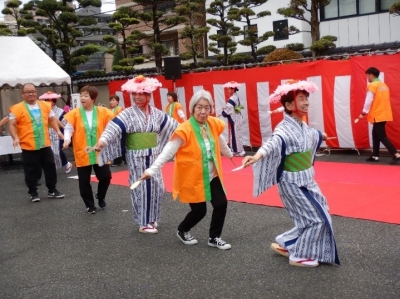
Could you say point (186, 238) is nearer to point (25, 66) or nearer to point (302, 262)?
point (302, 262)

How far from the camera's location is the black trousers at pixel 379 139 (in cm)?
941

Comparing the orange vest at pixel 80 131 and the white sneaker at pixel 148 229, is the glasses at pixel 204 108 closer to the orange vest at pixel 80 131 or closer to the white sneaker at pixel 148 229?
the white sneaker at pixel 148 229

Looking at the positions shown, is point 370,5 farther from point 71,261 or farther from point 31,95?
point 71,261

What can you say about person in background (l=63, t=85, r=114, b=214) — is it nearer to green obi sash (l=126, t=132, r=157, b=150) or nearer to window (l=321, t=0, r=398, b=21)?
green obi sash (l=126, t=132, r=157, b=150)

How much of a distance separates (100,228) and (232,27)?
634 inches

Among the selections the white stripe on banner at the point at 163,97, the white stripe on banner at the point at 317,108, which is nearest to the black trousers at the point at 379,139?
the white stripe on banner at the point at 317,108

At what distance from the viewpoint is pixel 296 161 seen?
4.45 meters

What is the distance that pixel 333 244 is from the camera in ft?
14.3

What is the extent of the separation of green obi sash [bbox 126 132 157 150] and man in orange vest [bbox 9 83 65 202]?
268cm

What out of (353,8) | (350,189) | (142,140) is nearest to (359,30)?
(353,8)

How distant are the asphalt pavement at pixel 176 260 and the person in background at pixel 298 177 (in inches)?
6.4

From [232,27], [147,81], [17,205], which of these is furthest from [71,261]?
[232,27]

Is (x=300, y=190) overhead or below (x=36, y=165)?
overhead

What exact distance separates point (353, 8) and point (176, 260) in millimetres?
18363
